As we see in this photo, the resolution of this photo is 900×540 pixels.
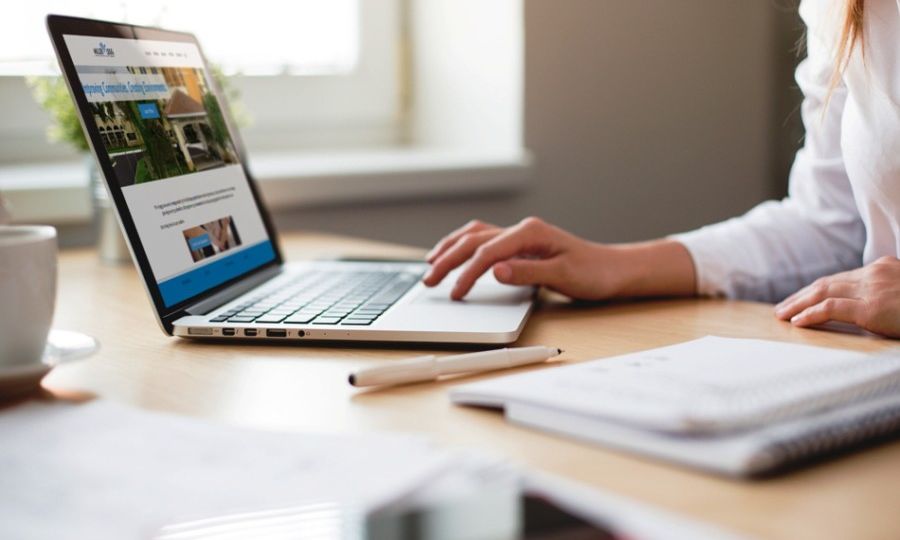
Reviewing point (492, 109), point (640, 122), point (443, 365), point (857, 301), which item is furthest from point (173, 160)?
point (640, 122)

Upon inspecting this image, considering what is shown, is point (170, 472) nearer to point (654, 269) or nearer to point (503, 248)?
point (503, 248)

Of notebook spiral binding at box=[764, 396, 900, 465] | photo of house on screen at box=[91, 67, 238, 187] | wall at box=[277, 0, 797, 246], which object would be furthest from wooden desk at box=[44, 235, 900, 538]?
wall at box=[277, 0, 797, 246]

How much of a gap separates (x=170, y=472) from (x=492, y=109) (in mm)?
1445

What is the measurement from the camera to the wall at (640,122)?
71.6 inches

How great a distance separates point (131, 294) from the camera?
3.58 feet

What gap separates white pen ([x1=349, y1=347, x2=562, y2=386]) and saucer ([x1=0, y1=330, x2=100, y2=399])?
0.20 m

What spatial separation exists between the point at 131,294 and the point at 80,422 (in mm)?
503

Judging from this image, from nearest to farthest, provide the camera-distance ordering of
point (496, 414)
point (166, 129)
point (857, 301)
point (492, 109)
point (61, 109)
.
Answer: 1. point (496, 414)
2. point (857, 301)
3. point (166, 129)
4. point (61, 109)
5. point (492, 109)

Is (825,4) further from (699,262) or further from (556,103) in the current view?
(556,103)

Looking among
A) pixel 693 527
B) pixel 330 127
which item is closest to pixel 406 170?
pixel 330 127

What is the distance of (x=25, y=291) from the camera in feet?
2.20

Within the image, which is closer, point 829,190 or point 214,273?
point 214,273

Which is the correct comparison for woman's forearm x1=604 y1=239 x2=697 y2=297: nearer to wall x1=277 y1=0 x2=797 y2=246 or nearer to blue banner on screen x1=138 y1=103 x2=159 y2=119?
blue banner on screen x1=138 y1=103 x2=159 y2=119

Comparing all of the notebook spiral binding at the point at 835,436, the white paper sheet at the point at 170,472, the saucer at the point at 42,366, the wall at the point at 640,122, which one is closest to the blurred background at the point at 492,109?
the wall at the point at 640,122
